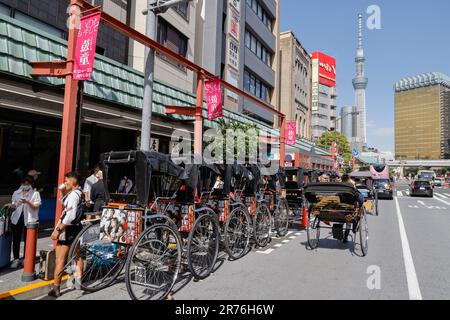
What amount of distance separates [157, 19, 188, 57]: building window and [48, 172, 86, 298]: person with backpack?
43.0 ft

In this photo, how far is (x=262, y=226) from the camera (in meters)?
8.52

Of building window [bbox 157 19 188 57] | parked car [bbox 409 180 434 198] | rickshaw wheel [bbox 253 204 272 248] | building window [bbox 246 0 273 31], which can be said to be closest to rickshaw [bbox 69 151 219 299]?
rickshaw wheel [bbox 253 204 272 248]

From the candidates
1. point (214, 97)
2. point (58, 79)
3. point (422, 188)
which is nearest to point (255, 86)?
point (422, 188)

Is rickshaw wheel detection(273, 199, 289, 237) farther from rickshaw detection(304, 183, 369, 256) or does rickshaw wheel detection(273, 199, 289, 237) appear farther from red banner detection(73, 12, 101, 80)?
red banner detection(73, 12, 101, 80)

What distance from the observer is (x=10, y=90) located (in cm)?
786

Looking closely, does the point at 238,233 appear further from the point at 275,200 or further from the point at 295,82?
the point at 295,82

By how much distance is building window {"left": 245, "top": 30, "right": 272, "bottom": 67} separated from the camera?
30513 millimetres

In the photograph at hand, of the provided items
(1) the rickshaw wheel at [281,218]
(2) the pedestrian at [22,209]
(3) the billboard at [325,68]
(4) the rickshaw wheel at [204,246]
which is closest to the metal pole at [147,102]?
(2) the pedestrian at [22,209]

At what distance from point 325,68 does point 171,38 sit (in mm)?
68509

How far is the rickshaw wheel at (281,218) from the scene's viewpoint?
978 centimetres

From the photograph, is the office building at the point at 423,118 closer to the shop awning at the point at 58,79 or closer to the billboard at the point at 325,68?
the billboard at the point at 325,68

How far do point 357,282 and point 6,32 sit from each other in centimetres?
895

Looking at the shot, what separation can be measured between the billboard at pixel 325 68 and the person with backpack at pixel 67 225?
251 ft

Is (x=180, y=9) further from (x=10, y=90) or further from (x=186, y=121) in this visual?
(x=10, y=90)
